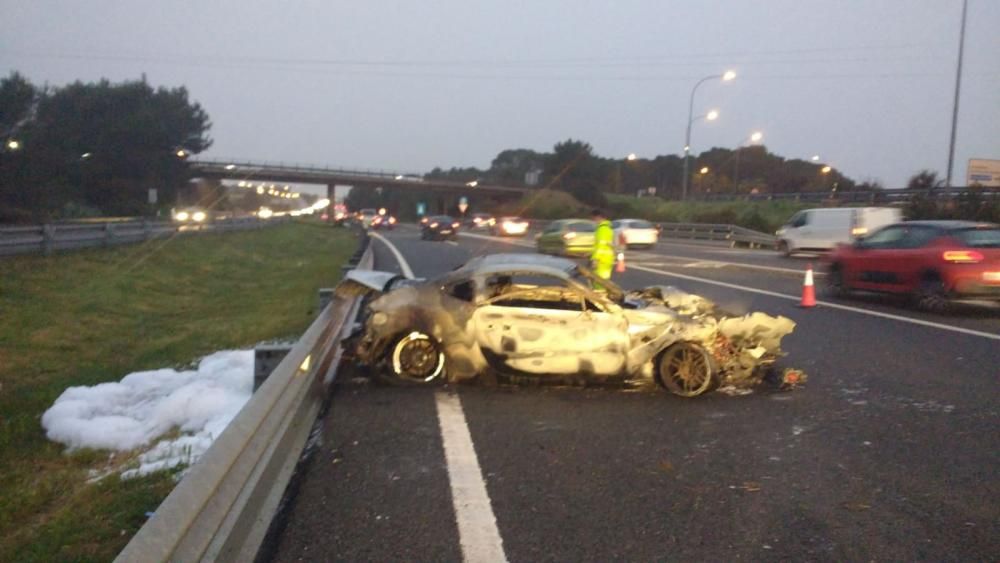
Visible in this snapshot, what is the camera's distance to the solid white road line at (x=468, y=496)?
5.08 m

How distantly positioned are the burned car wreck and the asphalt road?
26cm

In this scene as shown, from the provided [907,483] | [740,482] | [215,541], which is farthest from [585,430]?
[215,541]

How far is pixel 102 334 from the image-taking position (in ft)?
64.4

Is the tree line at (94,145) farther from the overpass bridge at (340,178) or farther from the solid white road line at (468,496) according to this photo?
the solid white road line at (468,496)

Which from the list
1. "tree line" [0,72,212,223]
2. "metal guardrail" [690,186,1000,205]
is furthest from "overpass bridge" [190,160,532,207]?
"metal guardrail" [690,186,1000,205]

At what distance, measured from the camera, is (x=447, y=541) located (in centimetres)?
519

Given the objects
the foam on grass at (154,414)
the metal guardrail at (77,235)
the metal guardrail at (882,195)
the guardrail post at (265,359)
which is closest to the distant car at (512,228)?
the metal guardrail at (882,195)

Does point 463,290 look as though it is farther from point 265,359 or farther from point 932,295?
point 932,295

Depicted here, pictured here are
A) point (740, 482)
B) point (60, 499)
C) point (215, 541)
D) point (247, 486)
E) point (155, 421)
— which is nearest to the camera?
point (215, 541)

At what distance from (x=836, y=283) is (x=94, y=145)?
5808 cm

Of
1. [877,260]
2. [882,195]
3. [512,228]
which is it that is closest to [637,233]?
[512,228]

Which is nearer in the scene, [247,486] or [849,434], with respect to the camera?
[247,486]

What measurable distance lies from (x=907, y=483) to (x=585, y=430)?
2.48 meters

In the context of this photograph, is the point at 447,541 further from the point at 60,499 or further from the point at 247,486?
the point at 60,499
